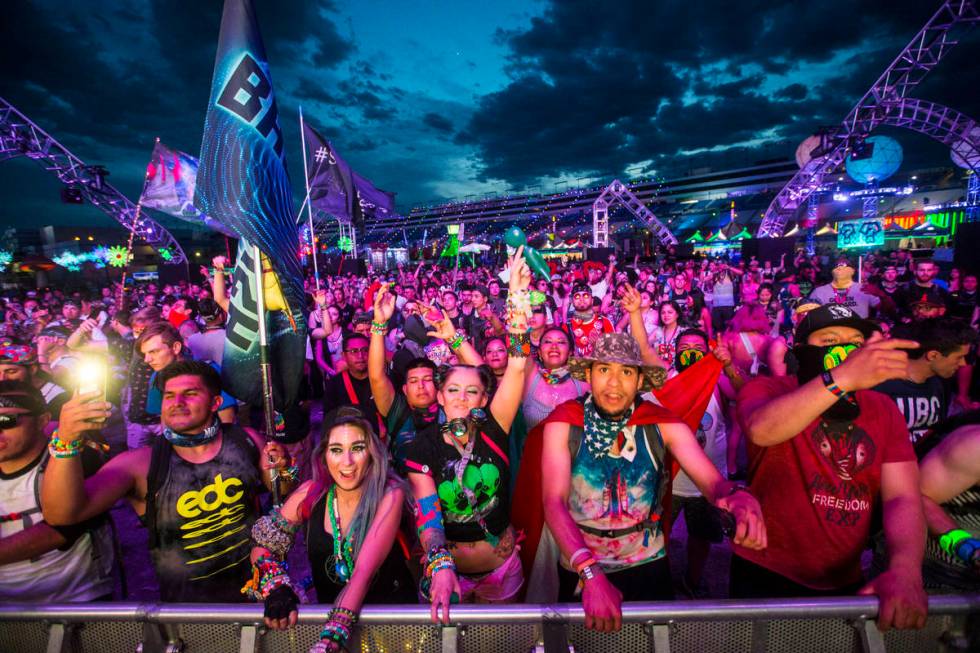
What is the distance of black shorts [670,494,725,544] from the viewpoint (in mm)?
3277

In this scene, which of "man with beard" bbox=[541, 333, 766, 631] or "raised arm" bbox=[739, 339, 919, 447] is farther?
"man with beard" bbox=[541, 333, 766, 631]

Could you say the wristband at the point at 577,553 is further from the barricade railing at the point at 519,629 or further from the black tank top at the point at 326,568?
the black tank top at the point at 326,568

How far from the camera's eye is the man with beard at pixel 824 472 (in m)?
1.85

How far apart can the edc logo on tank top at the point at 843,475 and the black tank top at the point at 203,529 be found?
2.91 m

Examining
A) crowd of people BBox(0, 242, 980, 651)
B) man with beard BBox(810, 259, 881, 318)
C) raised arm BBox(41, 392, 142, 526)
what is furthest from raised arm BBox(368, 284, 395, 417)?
man with beard BBox(810, 259, 881, 318)

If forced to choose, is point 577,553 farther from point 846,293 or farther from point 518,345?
point 846,293

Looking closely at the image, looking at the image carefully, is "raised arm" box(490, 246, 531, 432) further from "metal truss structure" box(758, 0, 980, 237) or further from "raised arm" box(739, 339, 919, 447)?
"metal truss structure" box(758, 0, 980, 237)

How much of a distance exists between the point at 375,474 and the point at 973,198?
3266cm

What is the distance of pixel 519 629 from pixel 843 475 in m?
1.60

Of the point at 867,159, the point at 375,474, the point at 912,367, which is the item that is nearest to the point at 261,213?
the point at 375,474

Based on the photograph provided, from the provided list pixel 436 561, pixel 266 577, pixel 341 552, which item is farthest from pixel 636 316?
pixel 266 577

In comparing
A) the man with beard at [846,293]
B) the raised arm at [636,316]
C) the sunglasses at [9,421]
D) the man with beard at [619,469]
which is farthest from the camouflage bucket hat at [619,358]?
the man with beard at [846,293]

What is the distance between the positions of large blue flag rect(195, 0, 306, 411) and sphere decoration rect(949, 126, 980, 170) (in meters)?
29.3

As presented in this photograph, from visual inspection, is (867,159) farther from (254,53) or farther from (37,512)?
(37,512)
